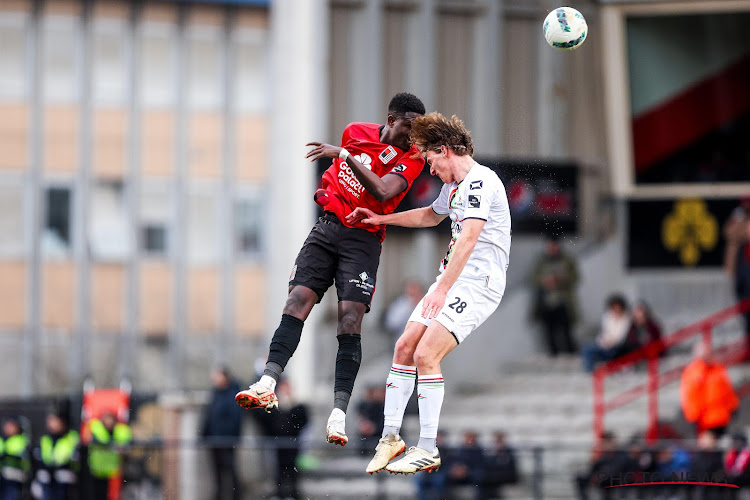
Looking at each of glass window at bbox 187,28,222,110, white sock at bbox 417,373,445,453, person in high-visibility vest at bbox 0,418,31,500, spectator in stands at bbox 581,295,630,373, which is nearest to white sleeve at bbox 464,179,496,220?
white sock at bbox 417,373,445,453

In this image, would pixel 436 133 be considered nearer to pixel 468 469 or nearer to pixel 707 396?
pixel 468 469

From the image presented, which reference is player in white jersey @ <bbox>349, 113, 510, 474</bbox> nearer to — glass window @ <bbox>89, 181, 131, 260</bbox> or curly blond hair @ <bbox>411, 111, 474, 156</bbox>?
curly blond hair @ <bbox>411, 111, 474, 156</bbox>

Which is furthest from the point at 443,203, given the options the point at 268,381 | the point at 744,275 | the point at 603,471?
the point at 744,275

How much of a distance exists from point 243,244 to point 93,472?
17.0 m

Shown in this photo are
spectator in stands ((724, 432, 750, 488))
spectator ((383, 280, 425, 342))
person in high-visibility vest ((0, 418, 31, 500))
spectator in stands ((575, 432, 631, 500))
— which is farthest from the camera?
spectator ((383, 280, 425, 342))

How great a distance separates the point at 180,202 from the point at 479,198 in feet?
83.2

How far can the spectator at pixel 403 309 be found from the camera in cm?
2230

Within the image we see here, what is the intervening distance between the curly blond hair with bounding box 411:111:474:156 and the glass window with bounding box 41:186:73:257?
25009 mm

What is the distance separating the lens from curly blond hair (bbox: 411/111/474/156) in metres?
9.42

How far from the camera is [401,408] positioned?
379 inches

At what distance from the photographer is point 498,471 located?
1652 centimetres

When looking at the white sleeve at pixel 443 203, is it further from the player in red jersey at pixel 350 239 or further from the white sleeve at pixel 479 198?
the white sleeve at pixel 479 198

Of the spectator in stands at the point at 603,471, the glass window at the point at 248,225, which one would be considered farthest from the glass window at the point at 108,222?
the spectator in stands at the point at 603,471

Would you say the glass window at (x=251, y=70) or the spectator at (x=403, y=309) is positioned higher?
the glass window at (x=251, y=70)
